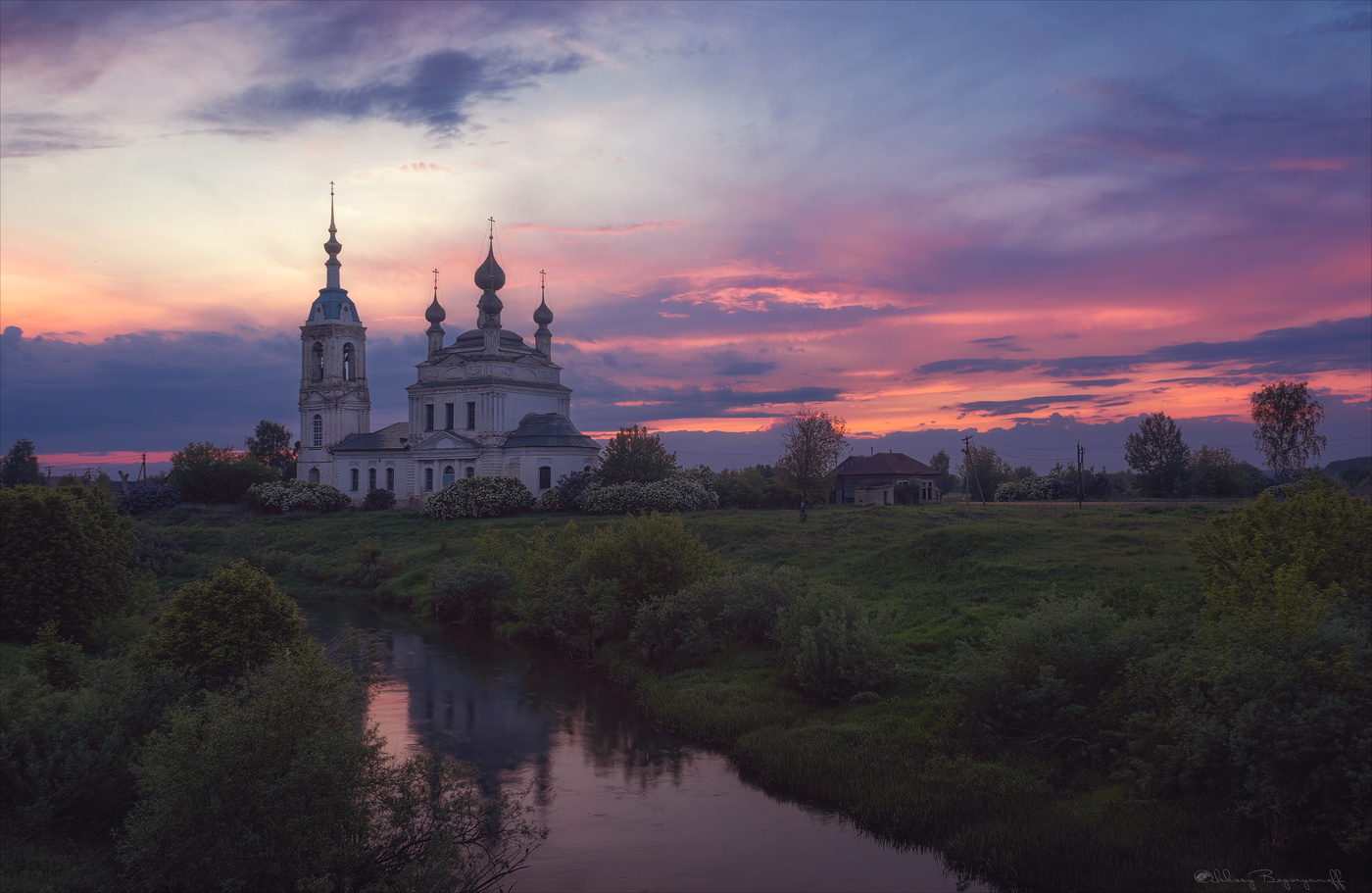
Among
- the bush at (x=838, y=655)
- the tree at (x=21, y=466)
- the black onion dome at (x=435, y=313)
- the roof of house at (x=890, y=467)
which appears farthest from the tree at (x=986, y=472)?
the tree at (x=21, y=466)

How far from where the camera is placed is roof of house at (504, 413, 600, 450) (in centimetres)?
6881

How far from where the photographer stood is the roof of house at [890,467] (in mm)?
74188

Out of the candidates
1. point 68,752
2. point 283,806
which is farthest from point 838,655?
point 68,752

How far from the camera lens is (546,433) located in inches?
2741

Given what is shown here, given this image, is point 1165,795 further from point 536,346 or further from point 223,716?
point 536,346

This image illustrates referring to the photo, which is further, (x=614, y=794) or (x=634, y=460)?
(x=634, y=460)

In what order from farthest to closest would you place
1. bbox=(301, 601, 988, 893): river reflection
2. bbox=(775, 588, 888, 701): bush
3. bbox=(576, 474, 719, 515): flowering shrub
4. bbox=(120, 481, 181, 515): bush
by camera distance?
bbox=(120, 481, 181, 515): bush
bbox=(576, 474, 719, 515): flowering shrub
bbox=(775, 588, 888, 701): bush
bbox=(301, 601, 988, 893): river reflection

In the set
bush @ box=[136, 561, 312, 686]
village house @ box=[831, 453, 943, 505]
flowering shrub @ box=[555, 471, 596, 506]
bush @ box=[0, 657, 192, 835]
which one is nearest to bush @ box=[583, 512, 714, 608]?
bush @ box=[136, 561, 312, 686]

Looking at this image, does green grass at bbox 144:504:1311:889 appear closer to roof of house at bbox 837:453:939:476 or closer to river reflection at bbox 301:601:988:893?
river reflection at bbox 301:601:988:893

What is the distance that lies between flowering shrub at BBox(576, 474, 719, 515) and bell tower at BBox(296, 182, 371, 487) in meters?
29.2

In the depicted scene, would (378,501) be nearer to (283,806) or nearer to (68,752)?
(68,752)

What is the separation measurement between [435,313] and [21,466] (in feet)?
168

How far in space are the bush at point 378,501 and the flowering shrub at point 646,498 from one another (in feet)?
65.0

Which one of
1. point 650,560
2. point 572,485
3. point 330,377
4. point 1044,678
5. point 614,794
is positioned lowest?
point 614,794
